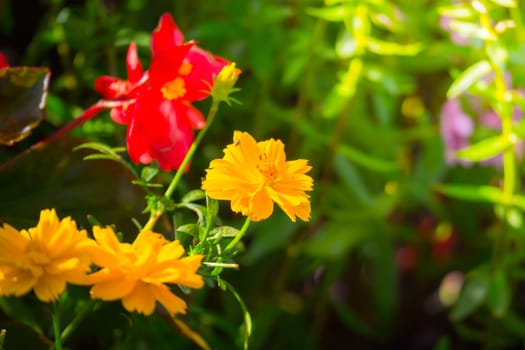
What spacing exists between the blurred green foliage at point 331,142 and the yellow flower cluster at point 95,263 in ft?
0.80

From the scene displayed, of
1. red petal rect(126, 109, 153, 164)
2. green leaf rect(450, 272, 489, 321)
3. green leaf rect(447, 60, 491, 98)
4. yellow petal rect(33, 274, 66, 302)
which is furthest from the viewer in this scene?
green leaf rect(450, 272, 489, 321)

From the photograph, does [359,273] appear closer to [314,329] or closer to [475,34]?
[314,329]

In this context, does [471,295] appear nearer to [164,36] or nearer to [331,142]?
[331,142]

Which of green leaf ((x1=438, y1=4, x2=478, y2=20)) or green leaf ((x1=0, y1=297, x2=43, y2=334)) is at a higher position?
green leaf ((x1=438, y1=4, x2=478, y2=20))

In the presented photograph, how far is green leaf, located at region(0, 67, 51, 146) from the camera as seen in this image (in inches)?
22.7

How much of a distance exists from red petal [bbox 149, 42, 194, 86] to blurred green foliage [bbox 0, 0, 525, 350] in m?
0.21

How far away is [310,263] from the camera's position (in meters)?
0.97

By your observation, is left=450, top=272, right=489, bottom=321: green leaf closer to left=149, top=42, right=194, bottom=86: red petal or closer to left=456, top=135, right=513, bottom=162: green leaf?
left=456, top=135, right=513, bottom=162: green leaf

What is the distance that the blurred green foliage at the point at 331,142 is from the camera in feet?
2.57

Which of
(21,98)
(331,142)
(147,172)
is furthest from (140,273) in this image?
(331,142)

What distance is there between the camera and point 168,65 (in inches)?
21.1

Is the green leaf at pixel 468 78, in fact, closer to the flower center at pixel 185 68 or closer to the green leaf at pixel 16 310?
the flower center at pixel 185 68

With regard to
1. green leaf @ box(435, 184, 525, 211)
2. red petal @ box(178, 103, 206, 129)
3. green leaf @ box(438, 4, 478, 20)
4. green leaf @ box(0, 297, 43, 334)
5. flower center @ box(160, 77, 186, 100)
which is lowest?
green leaf @ box(435, 184, 525, 211)

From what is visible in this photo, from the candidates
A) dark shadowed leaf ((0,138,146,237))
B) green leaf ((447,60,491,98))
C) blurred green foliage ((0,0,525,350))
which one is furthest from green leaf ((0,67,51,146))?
green leaf ((447,60,491,98))
